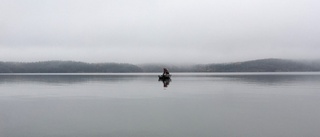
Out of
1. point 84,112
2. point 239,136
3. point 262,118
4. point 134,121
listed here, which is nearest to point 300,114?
point 262,118

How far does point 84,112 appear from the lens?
24.0 meters

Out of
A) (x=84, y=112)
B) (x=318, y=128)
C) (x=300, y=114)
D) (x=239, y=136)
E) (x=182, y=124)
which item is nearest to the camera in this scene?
(x=239, y=136)

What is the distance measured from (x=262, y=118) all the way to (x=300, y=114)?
392 cm

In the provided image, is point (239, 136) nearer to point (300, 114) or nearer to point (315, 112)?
point (300, 114)

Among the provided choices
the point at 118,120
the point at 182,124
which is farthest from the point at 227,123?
the point at 118,120

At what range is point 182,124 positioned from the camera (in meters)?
18.6

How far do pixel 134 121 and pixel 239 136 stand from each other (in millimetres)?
7398

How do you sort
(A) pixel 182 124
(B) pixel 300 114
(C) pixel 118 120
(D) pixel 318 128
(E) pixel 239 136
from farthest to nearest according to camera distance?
(B) pixel 300 114 < (C) pixel 118 120 < (A) pixel 182 124 < (D) pixel 318 128 < (E) pixel 239 136

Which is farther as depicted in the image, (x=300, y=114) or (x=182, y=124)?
(x=300, y=114)

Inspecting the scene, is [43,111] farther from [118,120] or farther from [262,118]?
[262,118]

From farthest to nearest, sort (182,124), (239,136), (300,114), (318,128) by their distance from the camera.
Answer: (300,114) < (182,124) < (318,128) < (239,136)

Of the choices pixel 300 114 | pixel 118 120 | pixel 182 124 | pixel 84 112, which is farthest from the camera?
pixel 84 112

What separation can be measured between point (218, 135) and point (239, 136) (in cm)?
112

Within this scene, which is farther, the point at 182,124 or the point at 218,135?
the point at 182,124
